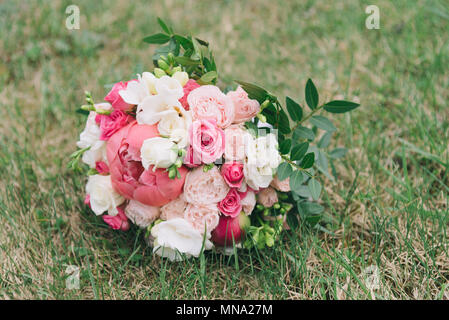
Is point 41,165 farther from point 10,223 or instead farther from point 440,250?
point 440,250

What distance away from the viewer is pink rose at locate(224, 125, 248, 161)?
124 cm

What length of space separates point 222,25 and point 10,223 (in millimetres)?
1781

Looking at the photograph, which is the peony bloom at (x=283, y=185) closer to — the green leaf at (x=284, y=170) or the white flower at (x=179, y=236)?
the green leaf at (x=284, y=170)

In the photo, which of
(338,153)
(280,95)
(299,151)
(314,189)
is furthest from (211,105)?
(280,95)

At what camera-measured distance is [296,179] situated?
4.29 feet

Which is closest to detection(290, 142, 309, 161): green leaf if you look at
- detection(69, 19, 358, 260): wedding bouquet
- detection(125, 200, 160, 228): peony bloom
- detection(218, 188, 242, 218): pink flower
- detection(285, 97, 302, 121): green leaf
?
detection(69, 19, 358, 260): wedding bouquet

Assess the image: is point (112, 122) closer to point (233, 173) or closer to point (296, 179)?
point (233, 173)

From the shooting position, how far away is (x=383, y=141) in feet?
6.00

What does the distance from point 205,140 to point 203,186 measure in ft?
0.46

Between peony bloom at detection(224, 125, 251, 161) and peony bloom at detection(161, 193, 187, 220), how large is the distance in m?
0.20

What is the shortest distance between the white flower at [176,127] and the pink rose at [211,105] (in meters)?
0.04

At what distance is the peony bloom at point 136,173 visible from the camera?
124 cm

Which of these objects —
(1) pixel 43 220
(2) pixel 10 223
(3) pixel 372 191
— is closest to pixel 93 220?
(1) pixel 43 220

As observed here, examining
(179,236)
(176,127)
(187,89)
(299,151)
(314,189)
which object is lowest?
(179,236)
